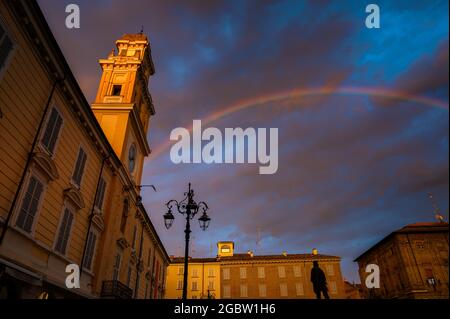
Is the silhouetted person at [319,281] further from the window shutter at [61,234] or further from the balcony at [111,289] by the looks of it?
the balcony at [111,289]

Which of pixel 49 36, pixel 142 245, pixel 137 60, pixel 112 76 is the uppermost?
pixel 137 60

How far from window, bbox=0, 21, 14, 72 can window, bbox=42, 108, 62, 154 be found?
3.15m

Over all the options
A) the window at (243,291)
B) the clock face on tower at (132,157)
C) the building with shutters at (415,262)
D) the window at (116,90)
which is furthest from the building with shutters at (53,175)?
the building with shutters at (415,262)

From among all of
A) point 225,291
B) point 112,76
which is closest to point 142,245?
point 112,76

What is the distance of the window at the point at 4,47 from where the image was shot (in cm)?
917

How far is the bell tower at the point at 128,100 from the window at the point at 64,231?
25.5 ft

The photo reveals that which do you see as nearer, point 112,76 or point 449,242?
A: point 112,76

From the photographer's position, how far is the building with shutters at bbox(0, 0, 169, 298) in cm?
977

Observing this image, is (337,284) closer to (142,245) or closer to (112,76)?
(142,245)

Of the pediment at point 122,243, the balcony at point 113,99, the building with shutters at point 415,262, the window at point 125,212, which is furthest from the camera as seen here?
the building with shutters at point 415,262

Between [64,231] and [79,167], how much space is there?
3.25 meters

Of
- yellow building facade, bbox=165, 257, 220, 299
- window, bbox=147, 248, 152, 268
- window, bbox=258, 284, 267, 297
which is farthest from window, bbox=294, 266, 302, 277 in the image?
window, bbox=147, 248, 152, 268

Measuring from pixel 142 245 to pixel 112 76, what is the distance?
16.1 meters
